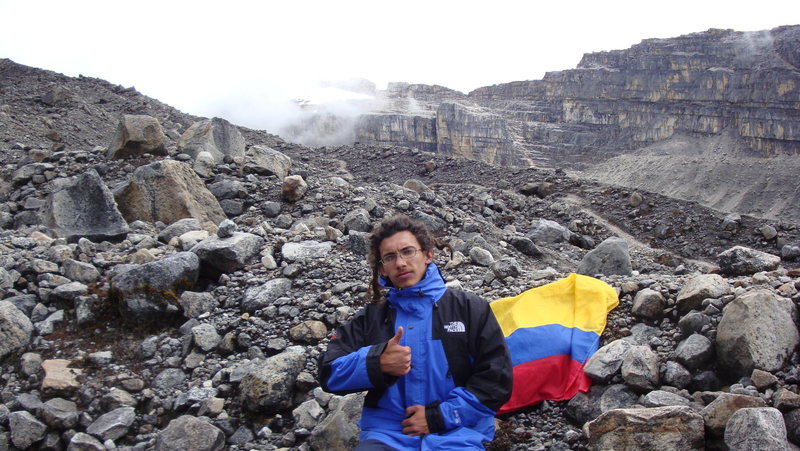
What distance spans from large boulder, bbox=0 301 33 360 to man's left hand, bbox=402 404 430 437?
4.25 metres

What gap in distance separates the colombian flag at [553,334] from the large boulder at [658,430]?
31.5 inches

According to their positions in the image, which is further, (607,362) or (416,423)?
(607,362)

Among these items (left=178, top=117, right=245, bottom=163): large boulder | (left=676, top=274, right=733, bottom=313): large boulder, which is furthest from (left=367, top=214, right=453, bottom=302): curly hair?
(left=178, top=117, right=245, bottom=163): large boulder

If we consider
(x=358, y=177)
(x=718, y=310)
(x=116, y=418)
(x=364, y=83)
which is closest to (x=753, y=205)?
(x=358, y=177)

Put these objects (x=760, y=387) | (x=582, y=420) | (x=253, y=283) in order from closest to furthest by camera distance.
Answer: (x=760, y=387), (x=582, y=420), (x=253, y=283)

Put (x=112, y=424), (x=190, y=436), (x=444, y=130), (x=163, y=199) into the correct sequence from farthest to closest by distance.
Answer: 1. (x=444, y=130)
2. (x=163, y=199)
3. (x=112, y=424)
4. (x=190, y=436)

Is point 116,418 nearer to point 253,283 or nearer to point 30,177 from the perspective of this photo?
point 253,283

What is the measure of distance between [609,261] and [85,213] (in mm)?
8248

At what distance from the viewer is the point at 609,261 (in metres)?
8.33

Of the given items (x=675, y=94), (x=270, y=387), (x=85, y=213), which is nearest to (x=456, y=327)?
(x=270, y=387)

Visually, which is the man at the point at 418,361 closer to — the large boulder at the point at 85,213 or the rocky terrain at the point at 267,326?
the rocky terrain at the point at 267,326

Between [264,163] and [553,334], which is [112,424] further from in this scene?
[264,163]

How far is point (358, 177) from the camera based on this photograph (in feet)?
86.0

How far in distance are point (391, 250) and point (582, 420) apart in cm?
203
